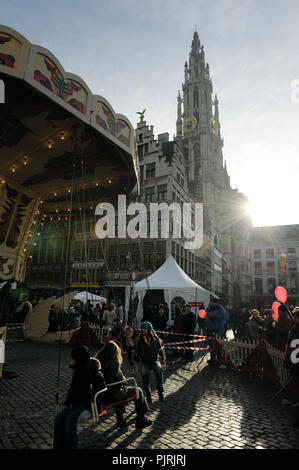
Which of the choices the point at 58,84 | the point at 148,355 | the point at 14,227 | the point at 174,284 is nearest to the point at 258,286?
the point at 174,284

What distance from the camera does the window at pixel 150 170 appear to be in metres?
29.2

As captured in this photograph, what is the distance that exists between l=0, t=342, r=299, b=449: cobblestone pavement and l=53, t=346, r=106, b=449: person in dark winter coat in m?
0.70

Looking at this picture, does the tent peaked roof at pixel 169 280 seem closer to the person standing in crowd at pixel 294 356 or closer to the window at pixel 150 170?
the person standing in crowd at pixel 294 356

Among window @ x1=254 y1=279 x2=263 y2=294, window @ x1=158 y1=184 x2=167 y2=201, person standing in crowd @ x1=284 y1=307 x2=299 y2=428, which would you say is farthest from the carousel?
window @ x1=254 y1=279 x2=263 y2=294

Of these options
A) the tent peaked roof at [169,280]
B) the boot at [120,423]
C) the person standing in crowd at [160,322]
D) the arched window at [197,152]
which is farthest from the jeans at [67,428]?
the arched window at [197,152]

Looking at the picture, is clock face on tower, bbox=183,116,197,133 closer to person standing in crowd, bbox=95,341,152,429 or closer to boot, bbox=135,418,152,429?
person standing in crowd, bbox=95,341,152,429

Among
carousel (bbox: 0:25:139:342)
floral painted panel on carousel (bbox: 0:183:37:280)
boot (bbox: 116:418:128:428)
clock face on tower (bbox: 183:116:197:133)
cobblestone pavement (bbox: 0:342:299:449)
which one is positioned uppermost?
clock face on tower (bbox: 183:116:197:133)

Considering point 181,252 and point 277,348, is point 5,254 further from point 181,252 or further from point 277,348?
point 181,252

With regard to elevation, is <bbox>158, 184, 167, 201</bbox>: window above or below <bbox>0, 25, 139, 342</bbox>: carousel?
above

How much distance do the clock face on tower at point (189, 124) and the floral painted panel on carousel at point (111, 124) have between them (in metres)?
66.8

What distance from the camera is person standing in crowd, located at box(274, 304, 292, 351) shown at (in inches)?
261

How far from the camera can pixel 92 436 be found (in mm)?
3885

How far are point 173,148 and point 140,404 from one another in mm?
29305

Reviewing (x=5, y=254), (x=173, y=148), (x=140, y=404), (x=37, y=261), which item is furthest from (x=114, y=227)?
(x=140, y=404)
